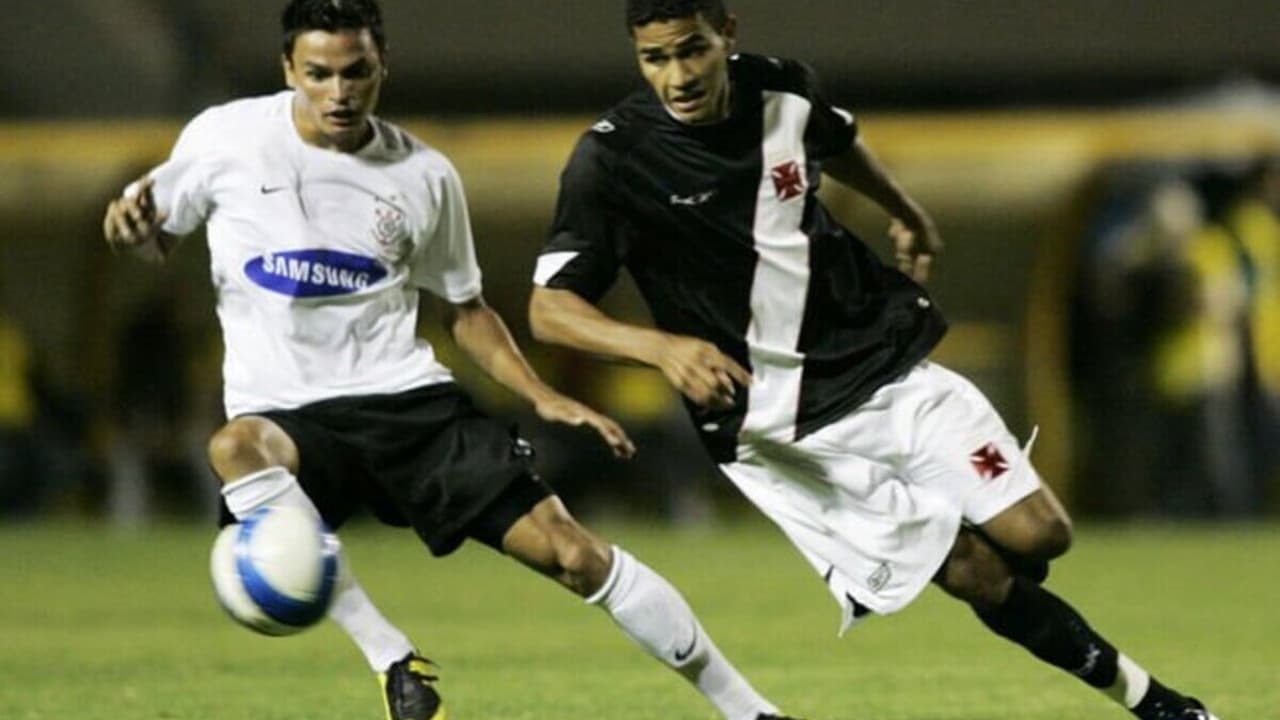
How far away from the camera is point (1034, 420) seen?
66.8 ft

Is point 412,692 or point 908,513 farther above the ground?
point 908,513

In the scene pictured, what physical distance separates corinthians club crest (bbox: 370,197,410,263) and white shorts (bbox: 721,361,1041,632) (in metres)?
1.11

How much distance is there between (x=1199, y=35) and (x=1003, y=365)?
4161mm

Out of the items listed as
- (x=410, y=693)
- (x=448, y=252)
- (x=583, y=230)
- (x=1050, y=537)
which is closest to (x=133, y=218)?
(x=448, y=252)

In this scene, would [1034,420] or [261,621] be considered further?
[1034,420]

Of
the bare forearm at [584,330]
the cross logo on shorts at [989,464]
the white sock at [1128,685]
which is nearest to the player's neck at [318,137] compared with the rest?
the bare forearm at [584,330]

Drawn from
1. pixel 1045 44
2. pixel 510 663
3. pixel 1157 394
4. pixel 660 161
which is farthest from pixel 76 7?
pixel 660 161

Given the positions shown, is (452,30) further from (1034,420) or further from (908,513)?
(908,513)

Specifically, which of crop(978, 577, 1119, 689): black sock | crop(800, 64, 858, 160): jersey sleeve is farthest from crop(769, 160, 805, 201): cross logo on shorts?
crop(978, 577, 1119, 689): black sock

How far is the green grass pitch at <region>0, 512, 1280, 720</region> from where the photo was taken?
8.82m

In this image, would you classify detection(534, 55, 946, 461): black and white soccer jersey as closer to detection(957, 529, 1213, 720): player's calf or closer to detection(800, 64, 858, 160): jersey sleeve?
detection(800, 64, 858, 160): jersey sleeve

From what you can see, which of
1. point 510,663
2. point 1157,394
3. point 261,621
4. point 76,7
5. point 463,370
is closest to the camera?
point 261,621

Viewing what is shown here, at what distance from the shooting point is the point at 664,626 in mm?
7285

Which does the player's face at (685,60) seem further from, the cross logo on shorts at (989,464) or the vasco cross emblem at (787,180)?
the cross logo on shorts at (989,464)
